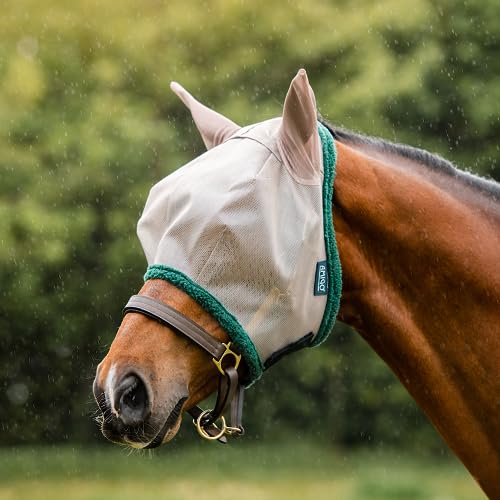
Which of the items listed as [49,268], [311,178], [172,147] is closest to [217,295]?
[311,178]

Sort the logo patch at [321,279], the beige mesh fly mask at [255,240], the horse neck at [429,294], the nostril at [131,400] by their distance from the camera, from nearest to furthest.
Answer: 1. the nostril at [131,400]
2. the beige mesh fly mask at [255,240]
3. the logo patch at [321,279]
4. the horse neck at [429,294]

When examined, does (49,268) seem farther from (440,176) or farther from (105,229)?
(440,176)

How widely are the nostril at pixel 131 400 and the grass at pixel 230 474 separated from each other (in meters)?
8.24

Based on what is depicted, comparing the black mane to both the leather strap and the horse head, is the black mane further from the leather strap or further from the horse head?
the leather strap

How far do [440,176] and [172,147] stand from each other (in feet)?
27.1

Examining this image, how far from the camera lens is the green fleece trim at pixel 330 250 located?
269 centimetres

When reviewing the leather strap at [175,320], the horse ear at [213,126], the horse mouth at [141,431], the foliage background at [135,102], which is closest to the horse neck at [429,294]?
the horse ear at [213,126]

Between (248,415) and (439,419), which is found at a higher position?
(439,419)

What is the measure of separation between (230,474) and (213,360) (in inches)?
416

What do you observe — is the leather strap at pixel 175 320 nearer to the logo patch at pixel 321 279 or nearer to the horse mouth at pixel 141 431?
the horse mouth at pixel 141 431

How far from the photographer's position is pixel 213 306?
8.44 ft

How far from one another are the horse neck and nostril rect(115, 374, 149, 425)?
736 mm

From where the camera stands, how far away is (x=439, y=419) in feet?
9.21

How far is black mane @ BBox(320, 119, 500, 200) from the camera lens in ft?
9.74
